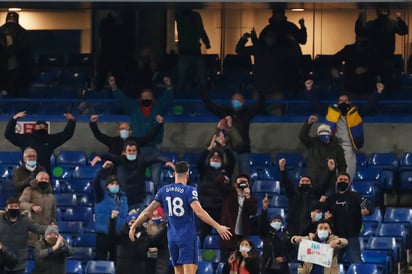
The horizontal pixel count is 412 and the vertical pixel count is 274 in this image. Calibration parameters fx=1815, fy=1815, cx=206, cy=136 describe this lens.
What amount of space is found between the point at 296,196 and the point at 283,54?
5.64 meters

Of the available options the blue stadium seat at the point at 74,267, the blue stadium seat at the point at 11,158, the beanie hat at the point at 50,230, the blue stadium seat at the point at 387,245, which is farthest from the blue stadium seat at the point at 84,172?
the blue stadium seat at the point at 387,245

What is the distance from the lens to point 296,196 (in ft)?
86.3

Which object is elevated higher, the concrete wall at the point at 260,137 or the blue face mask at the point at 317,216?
the concrete wall at the point at 260,137

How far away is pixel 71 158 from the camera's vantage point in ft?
102

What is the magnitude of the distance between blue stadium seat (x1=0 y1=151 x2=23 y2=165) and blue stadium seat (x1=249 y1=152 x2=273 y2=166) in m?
3.96

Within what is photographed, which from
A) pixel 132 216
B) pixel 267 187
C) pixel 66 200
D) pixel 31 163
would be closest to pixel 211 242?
pixel 132 216

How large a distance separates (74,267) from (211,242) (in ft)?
6.96

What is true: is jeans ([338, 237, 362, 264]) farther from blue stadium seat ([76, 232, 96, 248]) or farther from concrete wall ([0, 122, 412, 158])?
concrete wall ([0, 122, 412, 158])

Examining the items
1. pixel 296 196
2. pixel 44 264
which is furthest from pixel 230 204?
pixel 44 264

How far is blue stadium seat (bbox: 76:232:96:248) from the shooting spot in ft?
89.5

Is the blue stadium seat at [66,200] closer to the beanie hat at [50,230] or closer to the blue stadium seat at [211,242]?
the blue stadium seat at [211,242]

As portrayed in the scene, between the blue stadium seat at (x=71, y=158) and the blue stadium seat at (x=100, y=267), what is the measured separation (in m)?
5.20

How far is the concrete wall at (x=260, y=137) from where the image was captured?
1227 inches

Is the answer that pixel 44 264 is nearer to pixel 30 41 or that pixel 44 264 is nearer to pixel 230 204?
pixel 230 204
